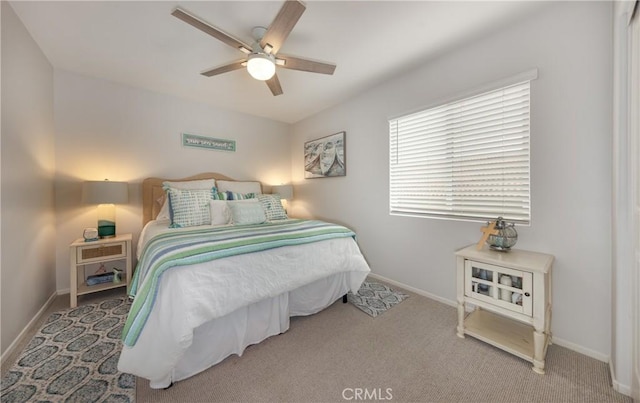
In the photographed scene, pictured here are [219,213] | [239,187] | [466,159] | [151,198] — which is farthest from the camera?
[239,187]

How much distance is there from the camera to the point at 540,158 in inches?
67.0

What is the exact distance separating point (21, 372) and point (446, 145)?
352 cm

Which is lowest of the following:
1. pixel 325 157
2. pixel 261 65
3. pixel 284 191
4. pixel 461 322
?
pixel 461 322

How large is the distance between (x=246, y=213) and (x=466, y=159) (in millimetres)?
2240

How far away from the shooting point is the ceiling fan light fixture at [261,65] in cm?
175

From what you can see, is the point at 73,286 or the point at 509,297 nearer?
the point at 509,297

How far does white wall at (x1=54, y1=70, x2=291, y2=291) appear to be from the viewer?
2508 millimetres

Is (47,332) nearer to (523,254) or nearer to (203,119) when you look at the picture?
(203,119)

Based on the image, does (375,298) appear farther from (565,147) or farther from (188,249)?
(565,147)

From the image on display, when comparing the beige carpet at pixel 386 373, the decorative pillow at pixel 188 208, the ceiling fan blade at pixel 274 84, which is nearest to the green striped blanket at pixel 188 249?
the beige carpet at pixel 386 373

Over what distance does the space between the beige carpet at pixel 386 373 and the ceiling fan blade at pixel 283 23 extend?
2.18m

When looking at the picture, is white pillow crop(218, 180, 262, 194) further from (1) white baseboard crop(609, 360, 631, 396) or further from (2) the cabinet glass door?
(1) white baseboard crop(609, 360, 631, 396)

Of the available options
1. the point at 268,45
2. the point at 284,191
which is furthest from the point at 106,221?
the point at 268,45

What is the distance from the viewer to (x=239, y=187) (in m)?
3.50
